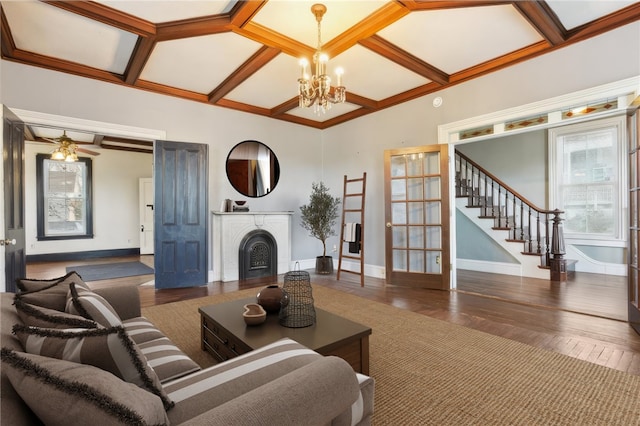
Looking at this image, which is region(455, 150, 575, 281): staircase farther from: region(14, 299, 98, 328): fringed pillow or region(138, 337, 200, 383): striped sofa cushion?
region(14, 299, 98, 328): fringed pillow

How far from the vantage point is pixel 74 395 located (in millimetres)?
699

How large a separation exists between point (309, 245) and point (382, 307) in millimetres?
2855

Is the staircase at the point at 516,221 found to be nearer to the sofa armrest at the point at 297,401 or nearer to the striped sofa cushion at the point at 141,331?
the sofa armrest at the point at 297,401

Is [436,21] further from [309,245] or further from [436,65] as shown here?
[309,245]

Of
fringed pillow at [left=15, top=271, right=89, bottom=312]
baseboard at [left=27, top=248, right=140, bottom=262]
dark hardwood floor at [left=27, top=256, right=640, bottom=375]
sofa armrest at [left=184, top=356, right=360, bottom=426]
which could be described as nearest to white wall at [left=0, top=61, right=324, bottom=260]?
dark hardwood floor at [left=27, top=256, right=640, bottom=375]

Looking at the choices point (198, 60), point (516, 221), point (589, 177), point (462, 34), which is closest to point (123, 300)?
point (198, 60)

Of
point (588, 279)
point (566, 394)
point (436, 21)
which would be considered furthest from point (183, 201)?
point (588, 279)

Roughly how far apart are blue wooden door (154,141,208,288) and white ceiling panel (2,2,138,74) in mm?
1233

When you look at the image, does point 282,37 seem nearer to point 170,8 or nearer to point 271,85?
point 170,8

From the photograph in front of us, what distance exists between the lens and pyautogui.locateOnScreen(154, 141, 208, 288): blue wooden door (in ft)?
15.1

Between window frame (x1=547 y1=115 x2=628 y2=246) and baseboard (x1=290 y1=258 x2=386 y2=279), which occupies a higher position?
window frame (x1=547 y1=115 x2=628 y2=246)

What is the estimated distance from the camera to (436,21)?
10.1 feet

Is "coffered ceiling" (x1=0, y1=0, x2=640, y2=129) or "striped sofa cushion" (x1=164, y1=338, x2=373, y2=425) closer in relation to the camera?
"striped sofa cushion" (x1=164, y1=338, x2=373, y2=425)

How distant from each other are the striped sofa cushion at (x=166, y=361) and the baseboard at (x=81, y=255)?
7.86 meters
